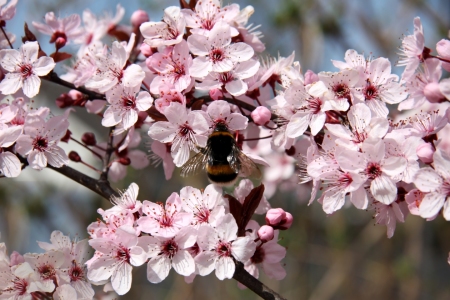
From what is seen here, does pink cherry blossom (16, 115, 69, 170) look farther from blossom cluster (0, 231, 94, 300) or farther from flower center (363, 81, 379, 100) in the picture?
flower center (363, 81, 379, 100)

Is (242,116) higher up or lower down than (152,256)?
higher up

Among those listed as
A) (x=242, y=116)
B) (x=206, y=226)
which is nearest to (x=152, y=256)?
(x=206, y=226)

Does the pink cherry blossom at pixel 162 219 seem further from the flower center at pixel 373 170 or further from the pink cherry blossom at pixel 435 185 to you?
the pink cherry blossom at pixel 435 185

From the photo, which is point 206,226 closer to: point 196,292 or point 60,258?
point 60,258

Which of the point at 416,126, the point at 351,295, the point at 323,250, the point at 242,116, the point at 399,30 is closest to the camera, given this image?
the point at 416,126

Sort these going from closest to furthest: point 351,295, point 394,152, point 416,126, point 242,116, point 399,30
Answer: point 394,152
point 416,126
point 242,116
point 399,30
point 351,295

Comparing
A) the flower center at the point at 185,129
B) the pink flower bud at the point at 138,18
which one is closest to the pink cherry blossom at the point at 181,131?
the flower center at the point at 185,129

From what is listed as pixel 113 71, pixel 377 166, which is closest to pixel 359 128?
pixel 377 166
